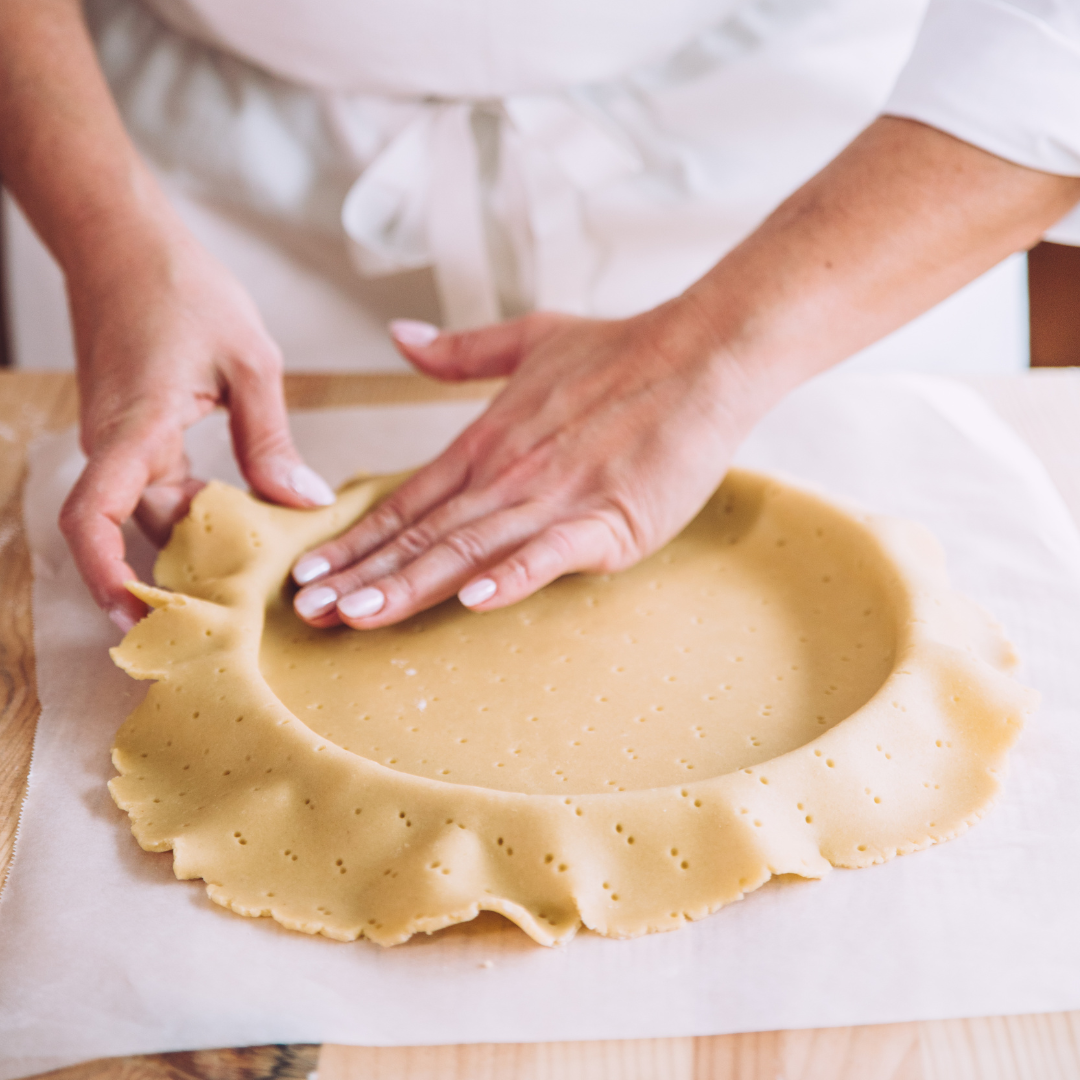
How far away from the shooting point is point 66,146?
1.19m

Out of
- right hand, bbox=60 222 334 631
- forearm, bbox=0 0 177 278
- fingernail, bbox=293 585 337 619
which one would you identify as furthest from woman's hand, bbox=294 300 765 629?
forearm, bbox=0 0 177 278

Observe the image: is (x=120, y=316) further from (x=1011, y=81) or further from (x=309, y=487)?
(x=1011, y=81)

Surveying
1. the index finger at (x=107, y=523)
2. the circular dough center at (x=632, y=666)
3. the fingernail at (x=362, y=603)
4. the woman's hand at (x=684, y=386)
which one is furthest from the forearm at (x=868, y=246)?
the index finger at (x=107, y=523)

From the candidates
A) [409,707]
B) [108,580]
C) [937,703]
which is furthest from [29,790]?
[937,703]

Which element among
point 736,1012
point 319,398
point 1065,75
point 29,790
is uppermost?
point 1065,75

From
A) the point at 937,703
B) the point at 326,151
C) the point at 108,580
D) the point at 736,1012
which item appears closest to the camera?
the point at 736,1012

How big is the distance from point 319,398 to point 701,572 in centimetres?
64

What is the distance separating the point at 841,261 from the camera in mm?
995

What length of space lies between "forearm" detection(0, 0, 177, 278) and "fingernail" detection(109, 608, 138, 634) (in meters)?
0.39

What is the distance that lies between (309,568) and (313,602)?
0.19 feet

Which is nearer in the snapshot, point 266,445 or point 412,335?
point 266,445

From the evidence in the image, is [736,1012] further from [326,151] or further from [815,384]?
[326,151]

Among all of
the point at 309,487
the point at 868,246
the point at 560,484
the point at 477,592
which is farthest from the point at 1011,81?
the point at 309,487

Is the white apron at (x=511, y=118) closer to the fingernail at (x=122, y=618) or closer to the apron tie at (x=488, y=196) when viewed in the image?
the apron tie at (x=488, y=196)
